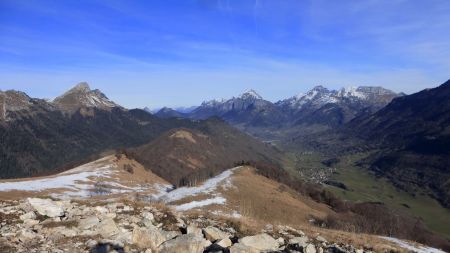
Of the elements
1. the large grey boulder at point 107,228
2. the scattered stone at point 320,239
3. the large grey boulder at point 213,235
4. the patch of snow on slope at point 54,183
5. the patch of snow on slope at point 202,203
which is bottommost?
the patch of snow on slope at point 202,203

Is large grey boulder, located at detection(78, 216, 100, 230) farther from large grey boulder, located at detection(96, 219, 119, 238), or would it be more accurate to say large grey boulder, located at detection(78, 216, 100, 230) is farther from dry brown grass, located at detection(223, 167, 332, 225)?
dry brown grass, located at detection(223, 167, 332, 225)

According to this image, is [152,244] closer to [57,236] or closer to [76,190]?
[57,236]

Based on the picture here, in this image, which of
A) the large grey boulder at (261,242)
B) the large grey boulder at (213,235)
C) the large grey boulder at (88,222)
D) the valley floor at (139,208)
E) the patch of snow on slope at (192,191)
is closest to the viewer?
the valley floor at (139,208)

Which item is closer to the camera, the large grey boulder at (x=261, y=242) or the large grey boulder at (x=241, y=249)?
the large grey boulder at (x=241, y=249)

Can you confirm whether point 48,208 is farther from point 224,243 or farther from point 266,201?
point 266,201

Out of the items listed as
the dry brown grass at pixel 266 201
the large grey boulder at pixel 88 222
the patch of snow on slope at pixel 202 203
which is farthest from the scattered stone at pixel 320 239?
the patch of snow on slope at pixel 202 203

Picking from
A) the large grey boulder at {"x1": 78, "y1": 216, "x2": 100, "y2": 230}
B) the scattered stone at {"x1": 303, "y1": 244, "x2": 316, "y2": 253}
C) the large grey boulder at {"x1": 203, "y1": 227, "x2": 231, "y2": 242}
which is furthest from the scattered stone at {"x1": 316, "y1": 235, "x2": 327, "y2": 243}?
the large grey boulder at {"x1": 78, "y1": 216, "x2": 100, "y2": 230}

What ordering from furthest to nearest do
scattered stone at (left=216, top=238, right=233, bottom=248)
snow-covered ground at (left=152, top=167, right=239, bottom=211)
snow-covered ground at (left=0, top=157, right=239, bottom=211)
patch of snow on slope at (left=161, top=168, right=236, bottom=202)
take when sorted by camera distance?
patch of snow on slope at (left=161, top=168, right=236, bottom=202) → snow-covered ground at (left=0, top=157, right=239, bottom=211) → snow-covered ground at (left=152, top=167, right=239, bottom=211) → scattered stone at (left=216, top=238, right=233, bottom=248)

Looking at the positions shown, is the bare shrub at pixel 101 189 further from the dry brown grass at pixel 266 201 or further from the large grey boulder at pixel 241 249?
the large grey boulder at pixel 241 249

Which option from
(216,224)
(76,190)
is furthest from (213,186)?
(216,224)
